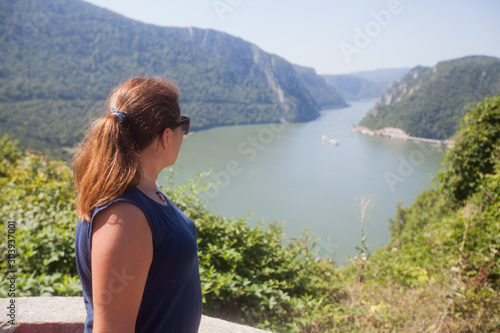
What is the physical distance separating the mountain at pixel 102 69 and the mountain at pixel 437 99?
18.6m

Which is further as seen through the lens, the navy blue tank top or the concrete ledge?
the concrete ledge

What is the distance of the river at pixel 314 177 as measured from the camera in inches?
766

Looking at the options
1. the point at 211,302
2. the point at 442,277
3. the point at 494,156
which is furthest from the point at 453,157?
the point at 211,302

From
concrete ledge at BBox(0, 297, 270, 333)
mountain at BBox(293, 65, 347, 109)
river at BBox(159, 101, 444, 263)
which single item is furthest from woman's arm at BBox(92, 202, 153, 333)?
mountain at BBox(293, 65, 347, 109)

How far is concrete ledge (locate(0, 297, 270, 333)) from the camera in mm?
970

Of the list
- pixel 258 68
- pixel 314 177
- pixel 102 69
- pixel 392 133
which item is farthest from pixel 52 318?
pixel 258 68

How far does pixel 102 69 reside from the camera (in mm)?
58781

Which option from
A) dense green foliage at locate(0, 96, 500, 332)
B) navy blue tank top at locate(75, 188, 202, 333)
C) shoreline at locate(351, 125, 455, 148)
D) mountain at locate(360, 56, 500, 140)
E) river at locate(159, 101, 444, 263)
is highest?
mountain at locate(360, 56, 500, 140)

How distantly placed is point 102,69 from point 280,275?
2604 inches

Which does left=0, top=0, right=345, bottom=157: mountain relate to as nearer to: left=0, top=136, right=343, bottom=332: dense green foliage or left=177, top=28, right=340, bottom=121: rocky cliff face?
left=177, top=28, right=340, bottom=121: rocky cliff face

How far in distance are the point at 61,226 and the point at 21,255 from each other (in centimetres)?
23

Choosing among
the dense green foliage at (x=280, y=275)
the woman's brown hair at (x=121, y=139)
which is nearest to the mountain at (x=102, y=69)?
the dense green foliage at (x=280, y=275)

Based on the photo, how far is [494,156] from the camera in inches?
164

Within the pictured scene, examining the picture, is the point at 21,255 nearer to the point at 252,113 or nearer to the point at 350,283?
the point at 350,283
